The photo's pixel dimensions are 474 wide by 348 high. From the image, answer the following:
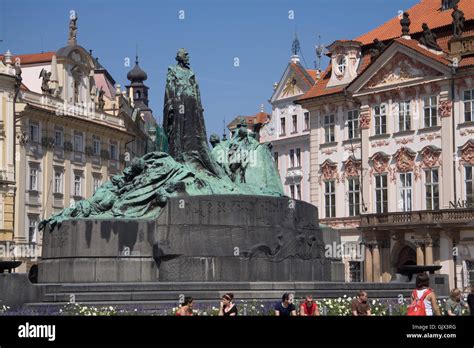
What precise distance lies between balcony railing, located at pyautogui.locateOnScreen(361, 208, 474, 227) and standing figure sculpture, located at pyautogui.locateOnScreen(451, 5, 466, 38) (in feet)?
23.9

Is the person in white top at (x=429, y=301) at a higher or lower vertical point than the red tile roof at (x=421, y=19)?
lower

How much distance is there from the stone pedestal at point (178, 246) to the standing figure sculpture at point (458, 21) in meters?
25.6

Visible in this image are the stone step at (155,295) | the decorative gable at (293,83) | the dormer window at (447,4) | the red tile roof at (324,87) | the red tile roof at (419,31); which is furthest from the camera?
the decorative gable at (293,83)

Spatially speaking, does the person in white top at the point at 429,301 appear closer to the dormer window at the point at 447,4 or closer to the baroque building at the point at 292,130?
the dormer window at the point at 447,4

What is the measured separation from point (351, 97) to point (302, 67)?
279 inches

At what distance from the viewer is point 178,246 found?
2120 centimetres

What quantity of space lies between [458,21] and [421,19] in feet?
14.0

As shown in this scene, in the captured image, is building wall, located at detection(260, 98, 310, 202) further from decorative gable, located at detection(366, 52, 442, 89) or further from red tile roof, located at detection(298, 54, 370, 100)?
decorative gable, located at detection(366, 52, 442, 89)

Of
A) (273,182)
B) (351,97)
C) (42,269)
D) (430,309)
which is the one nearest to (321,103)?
(351,97)

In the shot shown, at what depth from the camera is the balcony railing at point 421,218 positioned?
43594mm

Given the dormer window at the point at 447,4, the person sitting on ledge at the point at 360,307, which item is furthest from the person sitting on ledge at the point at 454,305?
the dormer window at the point at 447,4

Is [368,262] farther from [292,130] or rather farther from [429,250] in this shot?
[292,130]

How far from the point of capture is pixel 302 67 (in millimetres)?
56594

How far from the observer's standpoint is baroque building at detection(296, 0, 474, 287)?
44.7 metres
